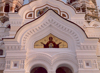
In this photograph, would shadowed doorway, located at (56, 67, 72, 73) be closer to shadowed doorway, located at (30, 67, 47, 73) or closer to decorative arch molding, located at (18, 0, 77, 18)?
shadowed doorway, located at (30, 67, 47, 73)

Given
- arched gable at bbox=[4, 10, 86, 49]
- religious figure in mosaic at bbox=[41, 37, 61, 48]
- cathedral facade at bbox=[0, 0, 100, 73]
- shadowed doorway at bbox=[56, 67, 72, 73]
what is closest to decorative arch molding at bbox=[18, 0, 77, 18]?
cathedral facade at bbox=[0, 0, 100, 73]

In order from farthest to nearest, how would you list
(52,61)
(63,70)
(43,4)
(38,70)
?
(43,4) < (63,70) < (38,70) < (52,61)

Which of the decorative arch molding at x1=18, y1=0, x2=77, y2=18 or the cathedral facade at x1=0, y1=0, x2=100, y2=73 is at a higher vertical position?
the decorative arch molding at x1=18, y1=0, x2=77, y2=18

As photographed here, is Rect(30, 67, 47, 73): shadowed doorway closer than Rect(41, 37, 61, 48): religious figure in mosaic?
No

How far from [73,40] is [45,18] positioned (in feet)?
6.54

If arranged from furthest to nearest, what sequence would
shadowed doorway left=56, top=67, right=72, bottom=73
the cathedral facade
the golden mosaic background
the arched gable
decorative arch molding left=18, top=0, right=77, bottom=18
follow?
1. decorative arch molding left=18, top=0, right=77, bottom=18
2. shadowed doorway left=56, top=67, right=72, bottom=73
3. the golden mosaic background
4. the arched gable
5. the cathedral facade

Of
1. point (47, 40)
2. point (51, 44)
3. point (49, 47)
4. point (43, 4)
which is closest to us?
point (49, 47)

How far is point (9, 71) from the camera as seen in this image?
7.58m

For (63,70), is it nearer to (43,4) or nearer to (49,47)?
(49,47)

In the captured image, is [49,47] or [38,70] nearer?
[49,47]

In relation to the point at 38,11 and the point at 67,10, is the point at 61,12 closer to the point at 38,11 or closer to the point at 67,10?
the point at 67,10

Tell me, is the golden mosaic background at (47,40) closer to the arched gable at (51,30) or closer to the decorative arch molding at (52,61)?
the arched gable at (51,30)

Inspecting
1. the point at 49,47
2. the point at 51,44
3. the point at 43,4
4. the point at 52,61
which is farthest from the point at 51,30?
the point at 43,4

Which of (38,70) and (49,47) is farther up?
(49,47)
